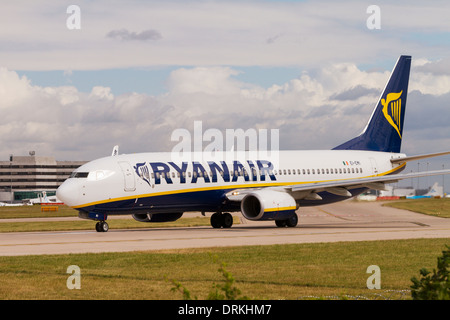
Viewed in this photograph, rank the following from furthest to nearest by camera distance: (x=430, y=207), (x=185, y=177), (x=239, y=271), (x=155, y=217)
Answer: (x=430, y=207), (x=155, y=217), (x=185, y=177), (x=239, y=271)

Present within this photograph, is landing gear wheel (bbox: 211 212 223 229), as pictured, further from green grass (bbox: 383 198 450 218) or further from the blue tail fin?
green grass (bbox: 383 198 450 218)

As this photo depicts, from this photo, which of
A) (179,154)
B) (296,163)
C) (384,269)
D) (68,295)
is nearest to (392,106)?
(296,163)

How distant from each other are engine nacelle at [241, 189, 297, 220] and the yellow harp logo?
535 inches

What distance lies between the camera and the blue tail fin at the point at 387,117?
47500 mm

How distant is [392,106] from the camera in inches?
1900

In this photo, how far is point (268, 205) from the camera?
36406 mm

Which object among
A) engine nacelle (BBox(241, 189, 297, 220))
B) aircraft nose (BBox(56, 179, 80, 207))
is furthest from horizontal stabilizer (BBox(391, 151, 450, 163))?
aircraft nose (BBox(56, 179, 80, 207))

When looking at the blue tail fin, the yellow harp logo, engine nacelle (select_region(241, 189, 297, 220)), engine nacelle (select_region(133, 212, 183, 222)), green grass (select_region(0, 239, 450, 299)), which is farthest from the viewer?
the yellow harp logo

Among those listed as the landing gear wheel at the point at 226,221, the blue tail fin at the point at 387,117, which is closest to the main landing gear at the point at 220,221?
the landing gear wheel at the point at 226,221

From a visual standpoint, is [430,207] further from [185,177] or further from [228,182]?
[185,177]

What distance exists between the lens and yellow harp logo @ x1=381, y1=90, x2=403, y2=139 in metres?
47.9

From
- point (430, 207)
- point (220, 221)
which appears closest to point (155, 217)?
point (220, 221)

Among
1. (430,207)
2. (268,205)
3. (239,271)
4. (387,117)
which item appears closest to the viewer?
(239,271)

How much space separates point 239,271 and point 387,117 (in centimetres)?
3253
